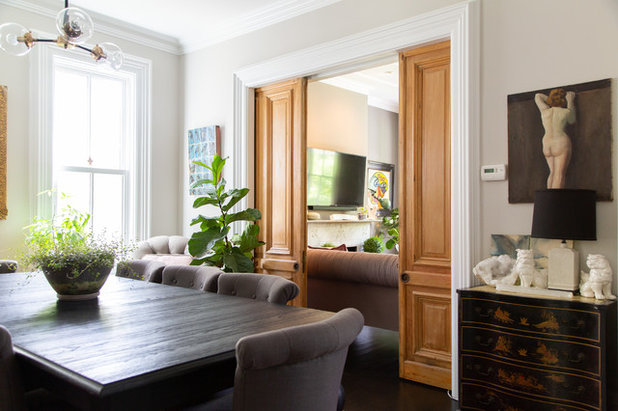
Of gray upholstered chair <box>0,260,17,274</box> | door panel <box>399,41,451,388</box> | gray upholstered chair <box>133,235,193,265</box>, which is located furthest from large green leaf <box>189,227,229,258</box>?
door panel <box>399,41,451,388</box>

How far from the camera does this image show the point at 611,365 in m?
2.69

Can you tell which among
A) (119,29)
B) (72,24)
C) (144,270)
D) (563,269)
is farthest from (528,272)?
(119,29)

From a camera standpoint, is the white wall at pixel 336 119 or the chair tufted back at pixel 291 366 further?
the white wall at pixel 336 119

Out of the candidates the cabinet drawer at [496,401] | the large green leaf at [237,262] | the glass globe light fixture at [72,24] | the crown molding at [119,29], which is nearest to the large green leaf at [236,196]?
the large green leaf at [237,262]

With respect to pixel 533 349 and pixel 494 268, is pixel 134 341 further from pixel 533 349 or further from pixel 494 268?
pixel 494 268

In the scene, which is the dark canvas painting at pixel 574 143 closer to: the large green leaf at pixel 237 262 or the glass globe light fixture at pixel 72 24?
the large green leaf at pixel 237 262

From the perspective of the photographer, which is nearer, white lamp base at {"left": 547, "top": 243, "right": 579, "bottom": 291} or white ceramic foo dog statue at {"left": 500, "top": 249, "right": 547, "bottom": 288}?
white lamp base at {"left": 547, "top": 243, "right": 579, "bottom": 291}

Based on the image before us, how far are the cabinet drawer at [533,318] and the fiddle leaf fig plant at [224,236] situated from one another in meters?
2.25

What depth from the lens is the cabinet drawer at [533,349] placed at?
8.06ft

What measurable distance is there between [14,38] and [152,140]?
2993mm

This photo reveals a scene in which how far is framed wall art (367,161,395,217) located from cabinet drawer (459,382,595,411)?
6.30 m

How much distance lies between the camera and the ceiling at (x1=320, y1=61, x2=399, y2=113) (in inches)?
308

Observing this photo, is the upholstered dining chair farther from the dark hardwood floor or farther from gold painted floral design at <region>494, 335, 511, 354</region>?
the dark hardwood floor

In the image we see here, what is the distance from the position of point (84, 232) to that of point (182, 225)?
1168 mm
